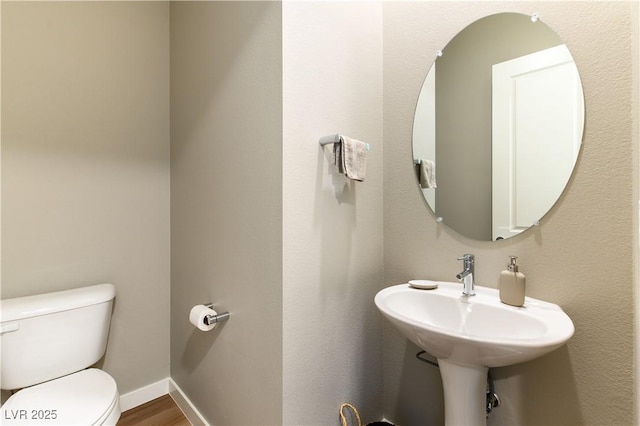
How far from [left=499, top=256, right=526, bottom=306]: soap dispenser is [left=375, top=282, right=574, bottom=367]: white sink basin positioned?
0.02 m

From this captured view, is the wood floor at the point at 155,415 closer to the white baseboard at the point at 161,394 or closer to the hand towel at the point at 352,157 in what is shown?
the white baseboard at the point at 161,394

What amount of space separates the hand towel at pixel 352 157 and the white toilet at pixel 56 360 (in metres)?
1.32

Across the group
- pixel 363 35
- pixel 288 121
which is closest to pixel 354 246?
pixel 288 121

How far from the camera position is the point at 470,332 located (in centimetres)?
106

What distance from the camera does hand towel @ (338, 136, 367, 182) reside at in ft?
3.69

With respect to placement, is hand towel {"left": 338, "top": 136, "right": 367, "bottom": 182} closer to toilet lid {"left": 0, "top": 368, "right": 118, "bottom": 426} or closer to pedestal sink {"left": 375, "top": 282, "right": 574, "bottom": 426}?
pedestal sink {"left": 375, "top": 282, "right": 574, "bottom": 426}

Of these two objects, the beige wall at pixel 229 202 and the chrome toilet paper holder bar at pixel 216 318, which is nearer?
the beige wall at pixel 229 202

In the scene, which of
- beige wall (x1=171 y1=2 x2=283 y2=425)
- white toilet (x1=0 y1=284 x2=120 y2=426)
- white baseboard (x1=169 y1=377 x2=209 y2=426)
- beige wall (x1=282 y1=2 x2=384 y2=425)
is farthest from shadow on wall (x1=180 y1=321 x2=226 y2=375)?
beige wall (x1=282 y1=2 x2=384 y2=425)

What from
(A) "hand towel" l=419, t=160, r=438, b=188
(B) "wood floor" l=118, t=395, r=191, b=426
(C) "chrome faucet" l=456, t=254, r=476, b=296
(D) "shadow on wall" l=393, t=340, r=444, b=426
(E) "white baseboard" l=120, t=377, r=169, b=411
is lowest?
(B) "wood floor" l=118, t=395, r=191, b=426

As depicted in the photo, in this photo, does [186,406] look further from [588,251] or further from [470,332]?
[588,251]

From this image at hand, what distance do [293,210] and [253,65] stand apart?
60cm

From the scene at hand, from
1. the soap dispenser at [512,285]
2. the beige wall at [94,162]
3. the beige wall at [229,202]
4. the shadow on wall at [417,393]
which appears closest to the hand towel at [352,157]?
the beige wall at [229,202]

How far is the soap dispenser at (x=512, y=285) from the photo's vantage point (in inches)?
39.5

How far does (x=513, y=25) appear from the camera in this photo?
3.67 feet
